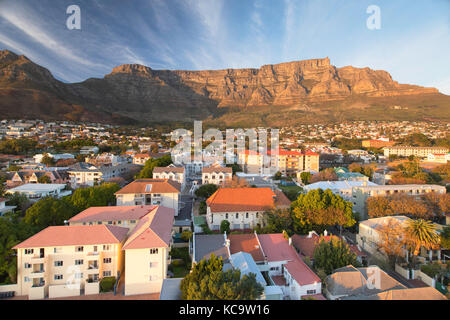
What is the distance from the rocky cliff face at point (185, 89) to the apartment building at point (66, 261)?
96677 millimetres

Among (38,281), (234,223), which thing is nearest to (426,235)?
(234,223)

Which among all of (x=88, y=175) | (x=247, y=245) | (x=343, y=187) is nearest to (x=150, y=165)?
(x=88, y=175)

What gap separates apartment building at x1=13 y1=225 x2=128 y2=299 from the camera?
526 inches

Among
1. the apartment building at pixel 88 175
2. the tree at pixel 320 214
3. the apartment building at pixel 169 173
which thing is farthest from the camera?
the apartment building at pixel 88 175

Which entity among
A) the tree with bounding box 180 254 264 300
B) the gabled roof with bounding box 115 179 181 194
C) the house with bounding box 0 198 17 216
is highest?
the gabled roof with bounding box 115 179 181 194

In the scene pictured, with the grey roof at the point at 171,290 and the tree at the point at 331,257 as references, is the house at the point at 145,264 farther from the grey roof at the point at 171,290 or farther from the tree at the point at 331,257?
the tree at the point at 331,257

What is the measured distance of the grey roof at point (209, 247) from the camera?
48.3 ft

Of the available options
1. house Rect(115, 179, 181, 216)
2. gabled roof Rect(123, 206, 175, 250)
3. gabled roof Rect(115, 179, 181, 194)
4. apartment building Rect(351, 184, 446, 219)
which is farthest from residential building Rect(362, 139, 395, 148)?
gabled roof Rect(123, 206, 175, 250)

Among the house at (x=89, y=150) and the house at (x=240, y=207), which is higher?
the house at (x=89, y=150)

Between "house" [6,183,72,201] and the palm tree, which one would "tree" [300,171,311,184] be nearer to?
the palm tree

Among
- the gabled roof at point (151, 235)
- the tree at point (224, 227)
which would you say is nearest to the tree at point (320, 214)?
the tree at point (224, 227)

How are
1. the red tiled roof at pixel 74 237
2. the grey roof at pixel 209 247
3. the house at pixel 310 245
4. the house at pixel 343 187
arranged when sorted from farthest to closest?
the house at pixel 343 187 < the house at pixel 310 245 < the grey roof at pixel 209 247 < the red tiled roof at pixel 74 237

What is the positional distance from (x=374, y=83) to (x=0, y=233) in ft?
494

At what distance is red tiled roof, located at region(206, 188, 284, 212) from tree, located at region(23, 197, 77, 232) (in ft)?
38.8
